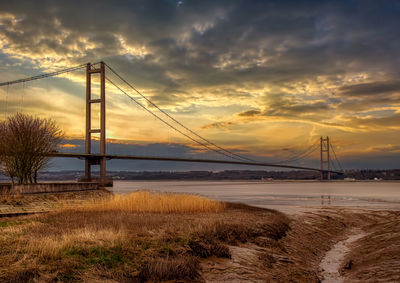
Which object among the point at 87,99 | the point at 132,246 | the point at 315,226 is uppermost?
the point at 87,99

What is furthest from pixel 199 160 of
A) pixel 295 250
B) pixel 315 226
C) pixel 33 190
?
pixel 295 250

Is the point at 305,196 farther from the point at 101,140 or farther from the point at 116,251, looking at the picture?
the point at 116,251

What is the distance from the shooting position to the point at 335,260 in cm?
1244

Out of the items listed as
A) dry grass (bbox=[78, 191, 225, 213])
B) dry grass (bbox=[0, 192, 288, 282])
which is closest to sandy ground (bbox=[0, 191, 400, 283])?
dry grass (bbox=[0, 192, 288, 282])

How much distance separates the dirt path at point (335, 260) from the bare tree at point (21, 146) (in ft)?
76.0

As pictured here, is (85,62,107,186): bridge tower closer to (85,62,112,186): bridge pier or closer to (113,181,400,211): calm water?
(85,62,112,186): bridge pier

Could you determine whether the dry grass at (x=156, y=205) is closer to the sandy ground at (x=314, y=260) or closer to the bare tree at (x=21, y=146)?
the sandy ground at (x=314, y=260)

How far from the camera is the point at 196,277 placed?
8.02 metres

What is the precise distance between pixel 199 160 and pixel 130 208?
208 feet

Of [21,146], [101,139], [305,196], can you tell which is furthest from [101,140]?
[305,196]

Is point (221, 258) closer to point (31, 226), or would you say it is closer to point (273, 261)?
point (273, 261)

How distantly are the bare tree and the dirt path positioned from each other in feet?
76.0

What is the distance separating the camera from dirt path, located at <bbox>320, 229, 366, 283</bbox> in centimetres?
1017

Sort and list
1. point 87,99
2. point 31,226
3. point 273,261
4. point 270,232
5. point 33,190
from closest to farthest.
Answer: point 273,261 < point 31,226 < point 270,232 < point 33,190 < point 87,99
